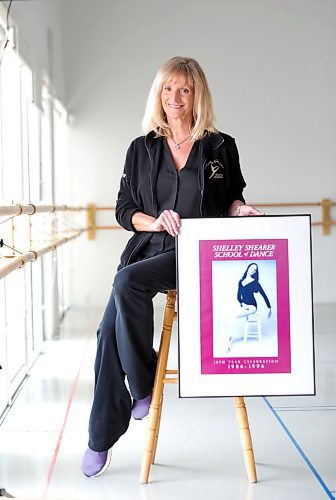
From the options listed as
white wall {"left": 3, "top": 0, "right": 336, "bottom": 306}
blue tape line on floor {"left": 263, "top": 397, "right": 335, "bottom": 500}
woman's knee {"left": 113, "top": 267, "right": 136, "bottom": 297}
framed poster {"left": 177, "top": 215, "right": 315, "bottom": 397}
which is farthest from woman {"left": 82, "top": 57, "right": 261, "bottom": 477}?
white wall {"left": 3, "top": 0, "right": 336, "bottom": 306}

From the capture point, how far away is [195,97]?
2883mm

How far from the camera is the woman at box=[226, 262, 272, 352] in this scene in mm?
2770

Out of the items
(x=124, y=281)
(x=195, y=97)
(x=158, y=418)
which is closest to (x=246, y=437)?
(x=158, y=418)

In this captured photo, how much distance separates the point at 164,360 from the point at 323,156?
20.7 ft

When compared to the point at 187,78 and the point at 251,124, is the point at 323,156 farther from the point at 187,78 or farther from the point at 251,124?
the point at 187,78

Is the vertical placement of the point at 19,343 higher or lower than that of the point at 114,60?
lower

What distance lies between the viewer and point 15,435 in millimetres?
3617

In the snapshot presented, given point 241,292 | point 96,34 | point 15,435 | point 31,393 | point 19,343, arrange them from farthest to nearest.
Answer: point 96,34 < point 19,343 < point 31,393 < point 15,435 < point 241,292

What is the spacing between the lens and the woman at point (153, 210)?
278 cm

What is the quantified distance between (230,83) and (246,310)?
20.5 ft

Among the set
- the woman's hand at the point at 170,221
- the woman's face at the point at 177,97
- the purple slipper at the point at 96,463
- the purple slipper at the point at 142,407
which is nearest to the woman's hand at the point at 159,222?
the woman's hand at the point at 170,221

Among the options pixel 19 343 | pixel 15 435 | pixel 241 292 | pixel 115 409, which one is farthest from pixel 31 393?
pixel 241 292

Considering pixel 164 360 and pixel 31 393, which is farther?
pixel 31 393

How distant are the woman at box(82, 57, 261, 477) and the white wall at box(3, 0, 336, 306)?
583cm
